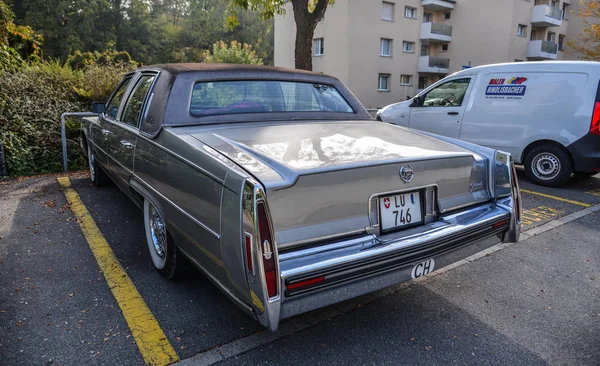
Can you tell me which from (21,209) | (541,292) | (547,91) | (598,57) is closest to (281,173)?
(541,292)

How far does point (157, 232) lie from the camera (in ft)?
11.2

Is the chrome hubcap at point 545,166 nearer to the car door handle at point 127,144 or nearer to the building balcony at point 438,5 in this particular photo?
the car door handle at point 127,144

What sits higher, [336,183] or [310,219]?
[336,183]

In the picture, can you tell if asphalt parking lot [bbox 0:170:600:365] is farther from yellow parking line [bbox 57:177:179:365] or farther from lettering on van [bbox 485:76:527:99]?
lettering on van [bbox 485:76:527:99]

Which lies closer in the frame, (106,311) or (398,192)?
(398,192)

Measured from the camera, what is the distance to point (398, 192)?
102 inches

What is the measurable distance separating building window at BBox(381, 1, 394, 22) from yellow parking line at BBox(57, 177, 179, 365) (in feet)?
91.6

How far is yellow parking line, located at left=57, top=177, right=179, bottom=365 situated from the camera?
2439 millimetres

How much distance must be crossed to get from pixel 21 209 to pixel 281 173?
4293 millimetres

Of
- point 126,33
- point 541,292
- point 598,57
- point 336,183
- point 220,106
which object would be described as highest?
point 126,33

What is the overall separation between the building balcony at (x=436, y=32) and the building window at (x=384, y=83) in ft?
14.4

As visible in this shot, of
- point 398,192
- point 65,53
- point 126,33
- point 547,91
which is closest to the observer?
point 398,192

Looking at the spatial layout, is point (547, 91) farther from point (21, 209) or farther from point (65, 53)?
point (65, 53)

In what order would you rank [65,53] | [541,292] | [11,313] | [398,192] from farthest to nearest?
[65,53] < [541,292] < [11,313] < [398,192]
